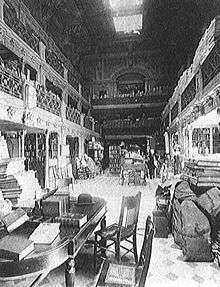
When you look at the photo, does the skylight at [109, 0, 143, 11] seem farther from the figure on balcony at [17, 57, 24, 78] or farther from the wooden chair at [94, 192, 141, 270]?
the wooden chair at [94, 192, 141, 270]

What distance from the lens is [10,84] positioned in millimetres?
6570

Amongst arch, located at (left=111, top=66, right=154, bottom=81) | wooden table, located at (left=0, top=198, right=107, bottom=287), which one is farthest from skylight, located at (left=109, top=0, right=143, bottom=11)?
wooden table, located at (left=0, top=198, right=107, bottom=287)

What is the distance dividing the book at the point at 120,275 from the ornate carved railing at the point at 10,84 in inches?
205

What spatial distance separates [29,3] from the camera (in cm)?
986

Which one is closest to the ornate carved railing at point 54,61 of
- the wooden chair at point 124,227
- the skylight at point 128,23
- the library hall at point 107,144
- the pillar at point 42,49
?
the library hall at point 107,144

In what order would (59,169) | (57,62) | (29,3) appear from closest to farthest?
(29,3)
(59,169)
(57,62)

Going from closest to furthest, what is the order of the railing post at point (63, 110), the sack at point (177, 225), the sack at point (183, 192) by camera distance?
the sack at point (177, 225)
the sack at point (183, 192)
the railing post at point (63, 110)

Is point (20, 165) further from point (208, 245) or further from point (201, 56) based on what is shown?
point (201, 56)

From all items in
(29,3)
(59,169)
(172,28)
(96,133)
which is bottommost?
(59,169)

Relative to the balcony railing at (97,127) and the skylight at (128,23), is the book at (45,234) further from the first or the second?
the balcony railing at (97,127)

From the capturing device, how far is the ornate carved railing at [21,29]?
7.61 metres

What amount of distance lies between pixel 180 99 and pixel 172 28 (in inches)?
239

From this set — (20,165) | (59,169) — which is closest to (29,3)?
(59,169)

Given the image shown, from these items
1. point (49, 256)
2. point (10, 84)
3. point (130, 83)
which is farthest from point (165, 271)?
point (130, 83)
